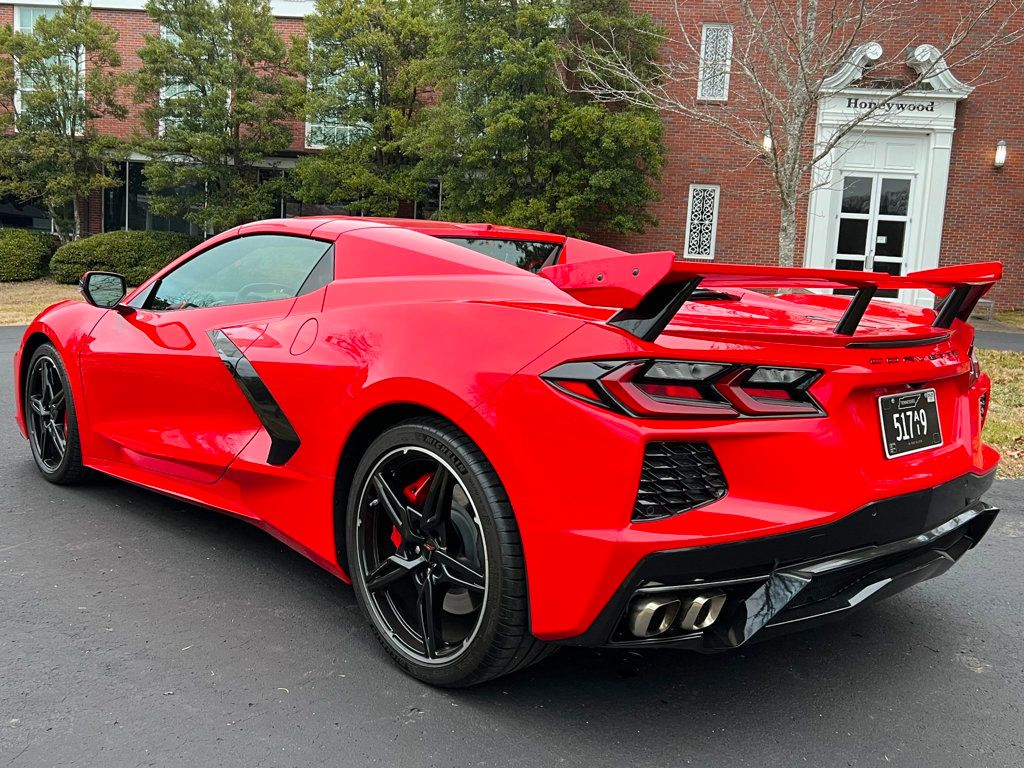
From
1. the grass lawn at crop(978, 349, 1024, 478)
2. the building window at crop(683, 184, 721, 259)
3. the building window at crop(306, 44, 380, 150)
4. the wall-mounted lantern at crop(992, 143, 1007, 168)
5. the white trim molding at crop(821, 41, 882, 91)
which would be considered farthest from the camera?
the building window at crop(683, 184, 721, 259)

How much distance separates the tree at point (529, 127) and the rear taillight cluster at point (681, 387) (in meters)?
15.7

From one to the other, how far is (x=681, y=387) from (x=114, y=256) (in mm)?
21498

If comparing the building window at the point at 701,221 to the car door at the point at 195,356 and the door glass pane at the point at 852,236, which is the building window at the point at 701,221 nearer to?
the door glass pane at the point at 852,236

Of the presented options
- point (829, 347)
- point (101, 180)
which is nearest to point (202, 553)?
point (829, 347)

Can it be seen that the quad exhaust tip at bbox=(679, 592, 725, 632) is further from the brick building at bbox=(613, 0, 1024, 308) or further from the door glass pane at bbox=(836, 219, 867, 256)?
the door glass pane at bbox=(836, 219, 867, 256)

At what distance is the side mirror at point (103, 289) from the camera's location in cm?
415

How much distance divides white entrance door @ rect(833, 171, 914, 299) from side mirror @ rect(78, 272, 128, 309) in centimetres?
1820

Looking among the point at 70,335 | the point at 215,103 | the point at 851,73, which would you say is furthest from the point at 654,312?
the point at 215,103


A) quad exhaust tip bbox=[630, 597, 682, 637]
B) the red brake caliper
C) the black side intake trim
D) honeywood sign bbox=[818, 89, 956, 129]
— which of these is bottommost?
quad exhaust tip bbox=[630, 597, 682, 637]

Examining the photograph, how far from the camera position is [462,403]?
2340 millimetres

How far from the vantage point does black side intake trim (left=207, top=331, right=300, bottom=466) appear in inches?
118

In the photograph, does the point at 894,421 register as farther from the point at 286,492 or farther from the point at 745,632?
the point at 286,492

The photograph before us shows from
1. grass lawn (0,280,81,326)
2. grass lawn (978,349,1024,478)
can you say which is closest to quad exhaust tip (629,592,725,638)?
grass lawn (978,349,1024,478)

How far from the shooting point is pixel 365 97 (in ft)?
67.6
